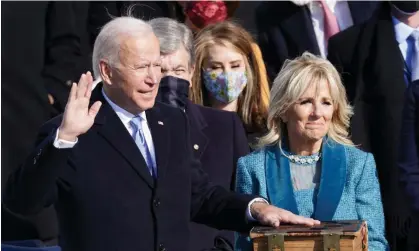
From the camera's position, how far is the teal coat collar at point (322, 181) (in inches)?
202

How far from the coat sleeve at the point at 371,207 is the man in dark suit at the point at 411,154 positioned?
3.37 feet

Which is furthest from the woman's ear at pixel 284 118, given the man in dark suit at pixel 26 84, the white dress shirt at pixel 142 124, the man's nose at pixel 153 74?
the man in dark suit at pixel 26 84

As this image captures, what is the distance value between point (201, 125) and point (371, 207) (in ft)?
3.98

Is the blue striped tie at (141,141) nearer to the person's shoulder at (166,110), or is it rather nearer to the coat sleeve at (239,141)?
the person's shoulder at (166,110)

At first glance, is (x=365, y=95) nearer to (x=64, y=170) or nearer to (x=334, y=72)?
(x=334, y=72)

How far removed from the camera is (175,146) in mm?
4949

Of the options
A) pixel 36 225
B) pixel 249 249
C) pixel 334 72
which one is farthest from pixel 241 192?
pixel 36 225

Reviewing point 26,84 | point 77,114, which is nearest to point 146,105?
point 77,114

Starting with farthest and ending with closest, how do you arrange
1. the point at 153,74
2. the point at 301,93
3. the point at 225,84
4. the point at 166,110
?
the point at 225,84 → the point at 301,93 → the point at 166,110 → the point at 153,74

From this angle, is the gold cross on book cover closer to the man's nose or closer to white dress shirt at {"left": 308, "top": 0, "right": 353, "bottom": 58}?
the man's nose

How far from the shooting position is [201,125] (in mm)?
6023

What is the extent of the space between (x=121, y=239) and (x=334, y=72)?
143 centimetres

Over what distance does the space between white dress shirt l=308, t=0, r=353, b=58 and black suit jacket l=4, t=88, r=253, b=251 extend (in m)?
2.57

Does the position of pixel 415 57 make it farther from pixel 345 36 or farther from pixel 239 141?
pixel 239 141
